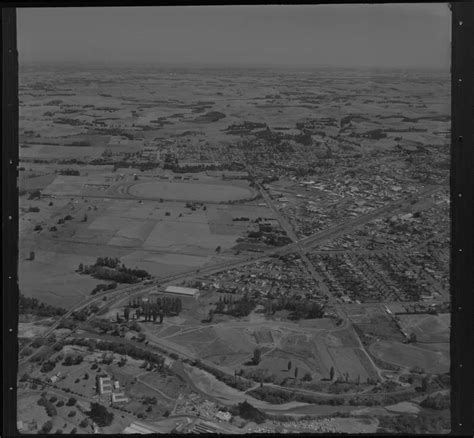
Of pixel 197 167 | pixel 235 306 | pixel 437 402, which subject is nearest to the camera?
pixel 437 402

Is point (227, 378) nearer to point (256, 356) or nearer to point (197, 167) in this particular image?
point (256, 356)

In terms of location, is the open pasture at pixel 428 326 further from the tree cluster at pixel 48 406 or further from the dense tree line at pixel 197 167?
the tree cluster at pixel 48 406

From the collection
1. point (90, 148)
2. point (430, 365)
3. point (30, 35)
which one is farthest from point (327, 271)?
point (30, 35)

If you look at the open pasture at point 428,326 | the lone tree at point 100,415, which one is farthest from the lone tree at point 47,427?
the open pasture at point 428,326

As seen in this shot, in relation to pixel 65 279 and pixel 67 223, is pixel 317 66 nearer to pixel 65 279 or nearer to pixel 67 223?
pixel 67 223

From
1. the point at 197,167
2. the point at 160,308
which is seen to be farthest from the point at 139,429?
the point at 197,167

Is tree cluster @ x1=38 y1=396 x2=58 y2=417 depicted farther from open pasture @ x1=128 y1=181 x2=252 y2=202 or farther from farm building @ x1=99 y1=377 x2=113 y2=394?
open pasture @ x1=128 y1=181 x2=252 y2=202

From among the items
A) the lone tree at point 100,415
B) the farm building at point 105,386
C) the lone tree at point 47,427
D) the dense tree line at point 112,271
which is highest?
the dense tree line at point 112,271
